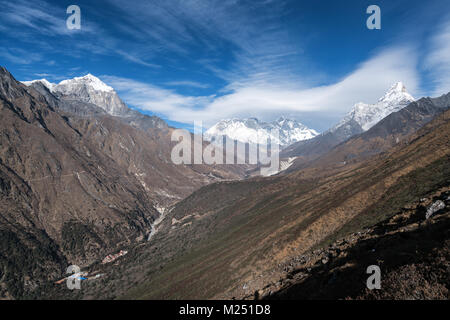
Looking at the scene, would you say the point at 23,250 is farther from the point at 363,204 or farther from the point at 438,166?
the point at 438,166

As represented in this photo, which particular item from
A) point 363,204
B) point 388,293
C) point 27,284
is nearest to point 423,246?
point 388,293

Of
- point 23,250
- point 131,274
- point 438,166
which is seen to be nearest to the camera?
point 438,166

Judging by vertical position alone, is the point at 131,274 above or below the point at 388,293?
below

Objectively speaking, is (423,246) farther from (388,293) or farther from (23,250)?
(23,250)

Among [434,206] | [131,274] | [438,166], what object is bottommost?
[131,274]

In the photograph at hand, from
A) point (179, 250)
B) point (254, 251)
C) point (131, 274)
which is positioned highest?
point (254, 251)

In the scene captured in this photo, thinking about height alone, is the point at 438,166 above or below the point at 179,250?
above
